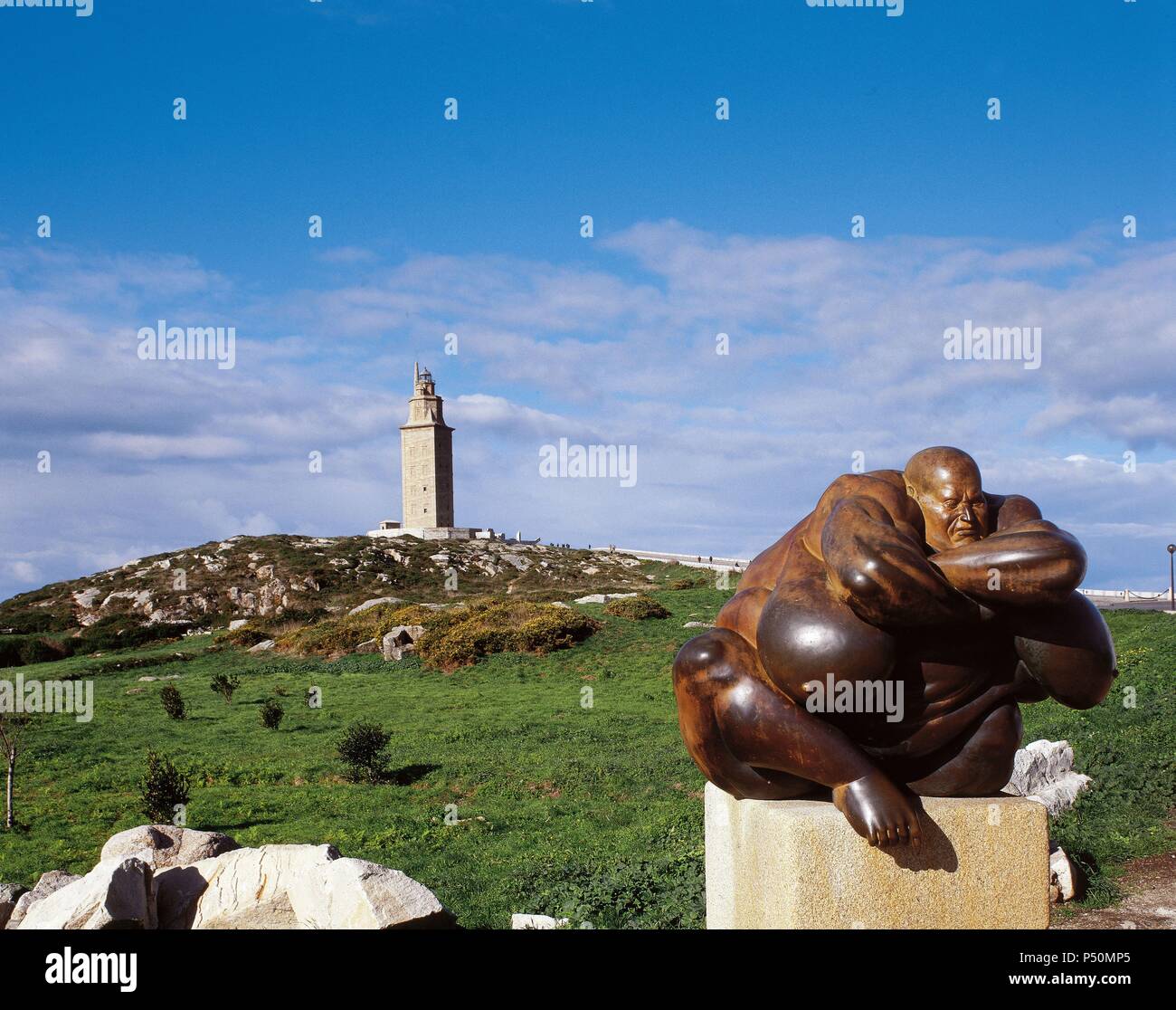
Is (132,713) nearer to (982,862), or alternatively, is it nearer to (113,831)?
(113,831)

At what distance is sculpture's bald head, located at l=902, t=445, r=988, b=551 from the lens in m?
3.90

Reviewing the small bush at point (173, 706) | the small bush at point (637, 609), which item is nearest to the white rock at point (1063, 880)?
the small bush at point (173, 706)

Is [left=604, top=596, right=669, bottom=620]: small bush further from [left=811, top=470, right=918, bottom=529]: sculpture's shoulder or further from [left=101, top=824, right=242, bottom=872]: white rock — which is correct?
[left=811, top=470, right=918, bottom=529]: sculpture's shoulder

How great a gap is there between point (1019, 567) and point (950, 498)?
453mm

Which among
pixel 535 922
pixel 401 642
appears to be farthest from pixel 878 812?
pixel 401 642

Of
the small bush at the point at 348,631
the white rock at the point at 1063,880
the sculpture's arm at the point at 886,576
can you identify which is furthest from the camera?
the small bush at the point at 348,631

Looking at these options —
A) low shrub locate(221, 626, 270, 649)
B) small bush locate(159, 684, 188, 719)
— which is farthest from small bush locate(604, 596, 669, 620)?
small bush locate(159, 684, 188, 719)

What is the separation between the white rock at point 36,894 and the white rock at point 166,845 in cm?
33

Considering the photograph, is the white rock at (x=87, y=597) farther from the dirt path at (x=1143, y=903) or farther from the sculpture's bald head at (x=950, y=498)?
the sculpture's bald head at (x=950, y=498)

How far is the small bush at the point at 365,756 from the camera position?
12477 mm

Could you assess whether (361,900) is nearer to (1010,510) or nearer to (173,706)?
(1010,510)

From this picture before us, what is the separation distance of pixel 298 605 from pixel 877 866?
3413 cm

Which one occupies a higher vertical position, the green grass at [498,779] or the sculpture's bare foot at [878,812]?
the sculpture's bare foot at [878,812]

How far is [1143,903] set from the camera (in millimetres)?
7043
